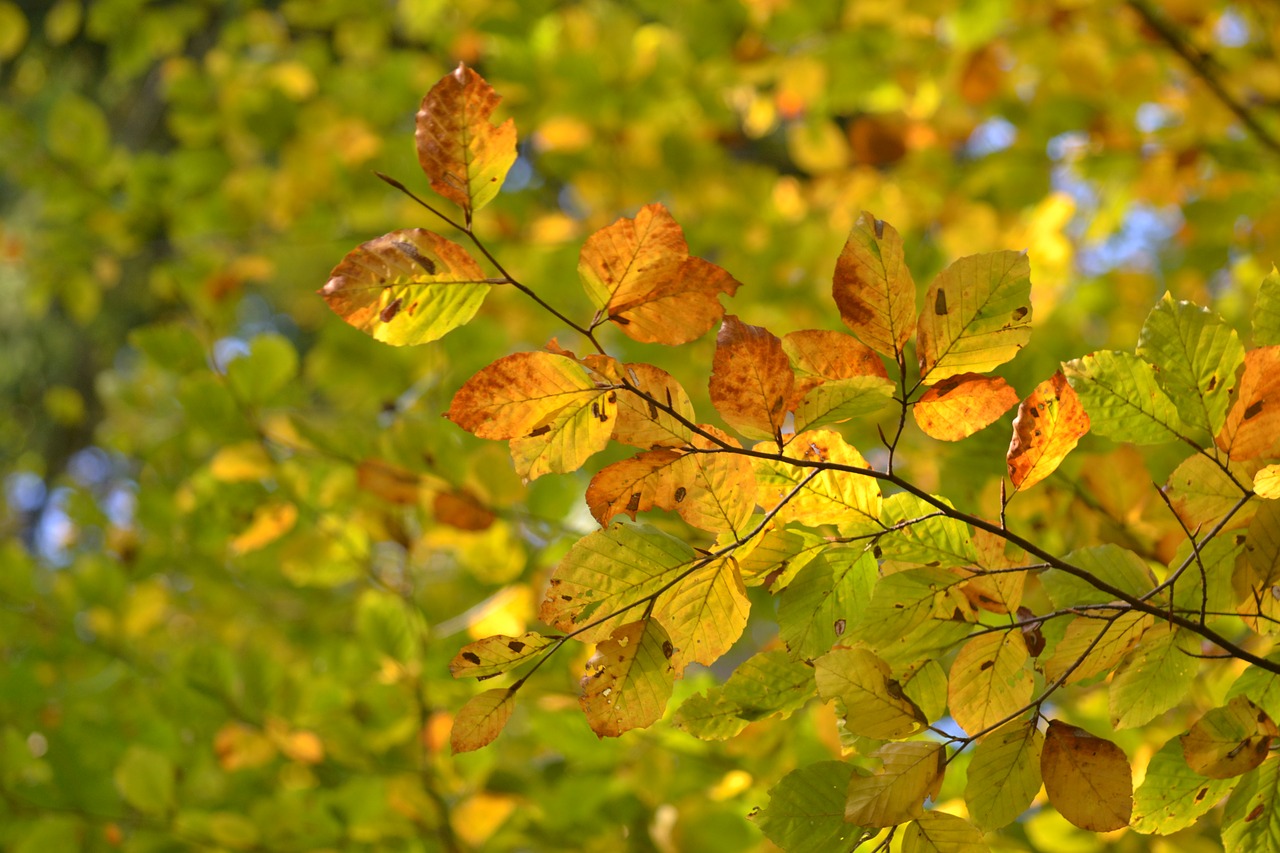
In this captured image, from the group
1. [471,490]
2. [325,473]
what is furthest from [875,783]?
[325,473]

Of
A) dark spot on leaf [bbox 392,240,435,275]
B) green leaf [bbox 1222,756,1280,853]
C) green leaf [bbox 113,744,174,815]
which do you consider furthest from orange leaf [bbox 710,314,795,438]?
green leaf [bbox 113,744,174,815]

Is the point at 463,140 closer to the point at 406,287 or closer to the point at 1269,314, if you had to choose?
the point at 406,287

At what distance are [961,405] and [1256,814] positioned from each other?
0.62 feet

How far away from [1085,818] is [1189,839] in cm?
51

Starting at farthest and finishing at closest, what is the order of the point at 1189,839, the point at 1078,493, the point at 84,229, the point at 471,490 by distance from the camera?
the point at 84,229, the point at 471,490, the point at 1189,839, the point at 1078,493

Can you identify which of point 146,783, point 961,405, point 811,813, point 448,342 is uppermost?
point 961,405

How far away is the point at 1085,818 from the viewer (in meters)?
0.34

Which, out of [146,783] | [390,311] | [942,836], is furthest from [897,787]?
[146,783]

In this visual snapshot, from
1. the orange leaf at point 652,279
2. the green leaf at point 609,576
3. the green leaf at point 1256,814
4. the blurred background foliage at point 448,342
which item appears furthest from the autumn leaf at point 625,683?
the blurred background foliage at point 448,342

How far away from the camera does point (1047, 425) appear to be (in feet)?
1.15

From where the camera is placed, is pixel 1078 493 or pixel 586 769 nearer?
pixel 1078 493

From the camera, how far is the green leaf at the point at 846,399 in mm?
332

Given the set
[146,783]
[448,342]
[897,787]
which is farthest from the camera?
[448,342]

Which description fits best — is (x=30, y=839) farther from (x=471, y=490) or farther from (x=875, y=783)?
(x=875, y=783)
